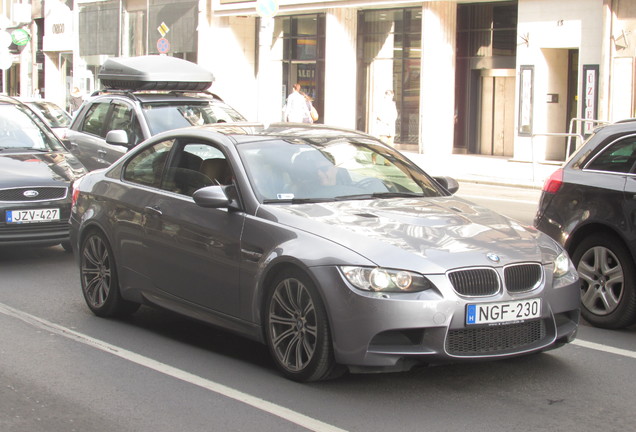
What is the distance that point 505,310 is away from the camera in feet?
18.8

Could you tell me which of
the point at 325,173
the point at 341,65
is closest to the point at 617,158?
the point at 325,173

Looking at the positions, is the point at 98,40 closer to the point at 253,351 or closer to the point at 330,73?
the point at 330,73

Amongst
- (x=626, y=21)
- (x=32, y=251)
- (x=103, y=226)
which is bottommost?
(x=32, y=251)

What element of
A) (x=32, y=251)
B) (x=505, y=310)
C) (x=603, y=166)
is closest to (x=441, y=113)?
(x=32, y=251)

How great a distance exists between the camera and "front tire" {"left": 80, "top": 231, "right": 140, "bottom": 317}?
25.8ft

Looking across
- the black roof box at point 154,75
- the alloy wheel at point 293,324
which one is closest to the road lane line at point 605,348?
the alloy wheel at point 293,324

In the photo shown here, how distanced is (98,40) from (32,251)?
36.5m

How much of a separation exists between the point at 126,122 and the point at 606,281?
7.38m

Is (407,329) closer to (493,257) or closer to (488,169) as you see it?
(493,257)

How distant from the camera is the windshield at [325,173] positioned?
6754 mm

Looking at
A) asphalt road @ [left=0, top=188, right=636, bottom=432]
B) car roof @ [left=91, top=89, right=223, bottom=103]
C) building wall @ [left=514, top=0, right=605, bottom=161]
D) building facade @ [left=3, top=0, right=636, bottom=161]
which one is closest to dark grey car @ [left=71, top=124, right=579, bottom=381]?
asphalt road @ [left=0, top=188, right=636, bottom=432]

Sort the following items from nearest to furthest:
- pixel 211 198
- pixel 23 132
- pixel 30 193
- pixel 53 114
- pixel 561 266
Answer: pixel 561 266, pixel 211 198, pixel 30 193, pixel 23 132, pixel 53 114

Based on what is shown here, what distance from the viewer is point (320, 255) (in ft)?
19.2

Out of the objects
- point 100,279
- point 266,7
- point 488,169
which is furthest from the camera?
point 488,169
